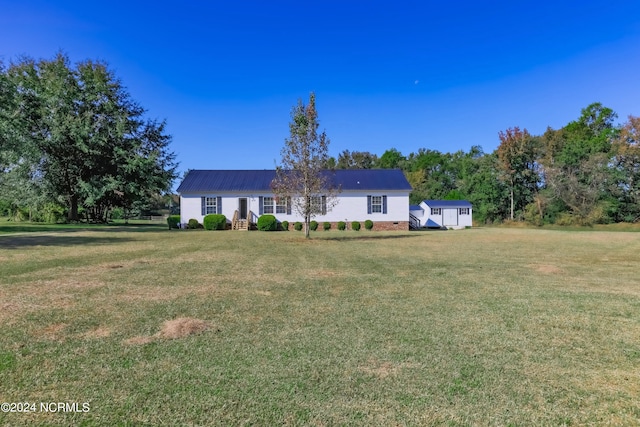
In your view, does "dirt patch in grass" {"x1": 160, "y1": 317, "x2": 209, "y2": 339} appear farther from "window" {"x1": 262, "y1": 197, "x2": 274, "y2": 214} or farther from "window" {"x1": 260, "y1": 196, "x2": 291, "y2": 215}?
"window" {"x1": 262, "y1": 197, "x2": 274, "y2": 214}

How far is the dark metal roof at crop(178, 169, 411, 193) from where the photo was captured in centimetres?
2644

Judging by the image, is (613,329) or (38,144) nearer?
(613,329)

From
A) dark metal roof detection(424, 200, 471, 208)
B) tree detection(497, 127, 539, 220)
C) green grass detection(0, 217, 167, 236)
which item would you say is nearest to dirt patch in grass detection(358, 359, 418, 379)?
green grass detection(0, 217, 167, 236)

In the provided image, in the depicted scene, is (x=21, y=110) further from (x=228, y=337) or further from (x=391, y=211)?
(x=228, y=337)

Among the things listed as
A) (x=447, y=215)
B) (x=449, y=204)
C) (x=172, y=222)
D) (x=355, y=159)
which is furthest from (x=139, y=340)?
(x=355, y=159)

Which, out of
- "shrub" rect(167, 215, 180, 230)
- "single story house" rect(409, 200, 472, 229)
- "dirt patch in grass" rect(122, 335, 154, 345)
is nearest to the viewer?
"dirt patch in grass" rect(122, 335, 154, 345)

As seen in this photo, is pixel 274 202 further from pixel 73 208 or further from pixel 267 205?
pixel 73 208

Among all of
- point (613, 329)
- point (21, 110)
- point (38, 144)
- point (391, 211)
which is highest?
point (21, 110)

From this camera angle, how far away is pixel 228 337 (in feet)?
13.6

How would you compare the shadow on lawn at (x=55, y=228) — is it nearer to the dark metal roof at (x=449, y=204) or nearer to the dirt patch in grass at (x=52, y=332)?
the dirt patch in grass at (x=52, y=332)

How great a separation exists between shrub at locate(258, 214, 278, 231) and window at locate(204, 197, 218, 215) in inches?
146

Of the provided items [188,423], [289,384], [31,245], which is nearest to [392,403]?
[289,384]

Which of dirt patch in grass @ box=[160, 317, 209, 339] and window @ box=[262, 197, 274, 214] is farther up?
window @ box=[262, 197, 274, 214]

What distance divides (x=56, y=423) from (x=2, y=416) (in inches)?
16.2
